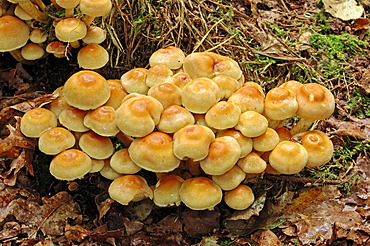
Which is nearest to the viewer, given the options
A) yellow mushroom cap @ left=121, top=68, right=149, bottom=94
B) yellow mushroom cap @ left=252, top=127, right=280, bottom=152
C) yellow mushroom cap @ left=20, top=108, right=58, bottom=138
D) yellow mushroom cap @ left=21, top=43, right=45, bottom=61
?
yellow mushroom cap @ left=252, top=127, right=280, bottom=152

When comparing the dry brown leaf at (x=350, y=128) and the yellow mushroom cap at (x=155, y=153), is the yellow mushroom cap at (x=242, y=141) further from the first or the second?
the dry brown leaf at (x=350, y=128)

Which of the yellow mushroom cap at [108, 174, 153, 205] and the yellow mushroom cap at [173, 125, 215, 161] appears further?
the yellow mushroom cap at [108, 174, 153, 205]

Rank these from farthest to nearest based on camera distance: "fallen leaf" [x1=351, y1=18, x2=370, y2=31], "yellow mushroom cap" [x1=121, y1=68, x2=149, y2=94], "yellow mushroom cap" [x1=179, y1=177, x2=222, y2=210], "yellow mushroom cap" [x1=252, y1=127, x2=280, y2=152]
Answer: "fallen leaf" [x1=351, y1=18, x2=370, y2=31], "yellow mushroom cap" [x1=121, y1=68, x2=149, y2=94], "yellow mushroom cap" [x1=252, y1=127, x2=280, y2=152], "yellow mushroom cap" [x1=179, y1=177, x2=222, y2=210]

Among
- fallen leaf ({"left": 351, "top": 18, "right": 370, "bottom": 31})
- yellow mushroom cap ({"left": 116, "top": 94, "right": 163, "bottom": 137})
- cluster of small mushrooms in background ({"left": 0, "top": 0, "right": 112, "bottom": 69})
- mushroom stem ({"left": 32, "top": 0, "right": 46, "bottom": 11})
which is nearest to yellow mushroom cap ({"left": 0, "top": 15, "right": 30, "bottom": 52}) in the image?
cluster of small mushrooms in background ({"left": 0, "top": 0, "right": 112, "bottom": 69})

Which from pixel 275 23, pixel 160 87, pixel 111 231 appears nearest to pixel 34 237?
pixel 111 231

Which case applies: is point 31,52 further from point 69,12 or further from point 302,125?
point 302,125

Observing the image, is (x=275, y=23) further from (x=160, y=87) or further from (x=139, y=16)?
(x=160, y=87)

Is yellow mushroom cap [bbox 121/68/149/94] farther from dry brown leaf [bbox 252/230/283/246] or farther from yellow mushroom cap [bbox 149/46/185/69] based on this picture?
dry brown leaf [bbox 252/230/283/246]

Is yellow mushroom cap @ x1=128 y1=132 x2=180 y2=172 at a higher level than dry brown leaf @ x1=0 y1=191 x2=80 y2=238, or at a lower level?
higher
